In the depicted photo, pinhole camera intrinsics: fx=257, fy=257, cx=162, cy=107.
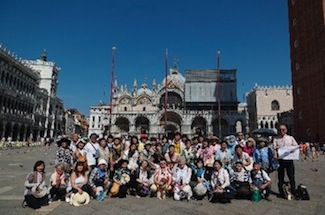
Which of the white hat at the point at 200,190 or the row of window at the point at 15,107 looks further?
the row of window at the point at 15,107

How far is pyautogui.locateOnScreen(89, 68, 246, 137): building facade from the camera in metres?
47.4

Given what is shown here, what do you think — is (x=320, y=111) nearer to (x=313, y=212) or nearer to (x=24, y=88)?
(x=313, y=212)

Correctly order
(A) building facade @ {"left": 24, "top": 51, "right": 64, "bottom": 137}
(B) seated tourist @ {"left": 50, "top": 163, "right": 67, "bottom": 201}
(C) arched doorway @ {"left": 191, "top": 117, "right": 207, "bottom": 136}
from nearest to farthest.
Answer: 1. (B) seated tourist @ {"left": 50, "top": 163, "right": 67, "bottom": 201}
2. (C) arched doorway @ {"left": 191, "top": 117, "right": 207, "bottom": 136}
3. (A) building facade @ {"left": 24, "top": 51, "right": 64, "bottom": 137}

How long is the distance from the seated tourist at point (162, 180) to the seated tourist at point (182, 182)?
0.19m

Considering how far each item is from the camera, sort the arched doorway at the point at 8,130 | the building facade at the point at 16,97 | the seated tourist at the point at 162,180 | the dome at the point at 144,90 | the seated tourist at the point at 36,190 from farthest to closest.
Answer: the dome at the point at 144,90 → the arched doorway at the point at 8,130 → the building facade at the point at 16,97 → the seated tourist at the point at 162,180 → the seated tourist at the point at 36,190

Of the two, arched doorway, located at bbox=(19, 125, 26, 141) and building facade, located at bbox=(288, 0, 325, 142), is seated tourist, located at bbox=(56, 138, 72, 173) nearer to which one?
building facade, located at bbox=(288, 0, 325, 142)

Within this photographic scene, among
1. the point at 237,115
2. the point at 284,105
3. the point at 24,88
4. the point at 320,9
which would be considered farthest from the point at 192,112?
the point at 24,88

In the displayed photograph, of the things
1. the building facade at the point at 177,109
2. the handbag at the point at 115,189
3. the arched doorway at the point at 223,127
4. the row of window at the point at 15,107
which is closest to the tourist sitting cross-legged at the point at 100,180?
the handbag at the point at 115,189

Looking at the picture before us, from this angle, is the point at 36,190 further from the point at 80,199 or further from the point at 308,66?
the point at 308,66

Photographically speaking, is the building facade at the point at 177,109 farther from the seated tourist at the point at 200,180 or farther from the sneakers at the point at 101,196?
the sneakers at the point at 101,196

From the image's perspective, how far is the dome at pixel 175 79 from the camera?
58.5 meters

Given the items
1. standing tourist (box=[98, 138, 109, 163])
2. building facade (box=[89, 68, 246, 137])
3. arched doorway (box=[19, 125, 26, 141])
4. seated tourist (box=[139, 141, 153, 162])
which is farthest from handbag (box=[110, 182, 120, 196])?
arched doorway (box=[19, 125, 26, 141])

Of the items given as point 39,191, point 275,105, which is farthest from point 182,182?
point 275,105

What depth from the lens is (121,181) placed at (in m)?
7.14
